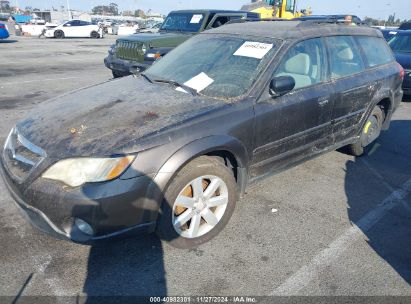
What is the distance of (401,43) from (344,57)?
268 inches

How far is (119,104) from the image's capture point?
2.99 m

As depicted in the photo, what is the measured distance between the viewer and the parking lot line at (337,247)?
8.20ft

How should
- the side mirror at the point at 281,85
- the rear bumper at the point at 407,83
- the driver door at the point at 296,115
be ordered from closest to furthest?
the side mirror at the point at 281,85 < the driver door at the point at 296,115 < the rear bumper at the point at 407,83

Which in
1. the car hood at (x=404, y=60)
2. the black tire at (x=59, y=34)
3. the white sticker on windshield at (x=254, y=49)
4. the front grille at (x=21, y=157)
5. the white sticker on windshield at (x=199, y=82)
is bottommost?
the black tire at (x=59, y=34)

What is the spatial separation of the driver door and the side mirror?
56 millimetres

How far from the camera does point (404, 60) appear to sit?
820 centimetres

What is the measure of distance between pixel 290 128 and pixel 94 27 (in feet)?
95.1

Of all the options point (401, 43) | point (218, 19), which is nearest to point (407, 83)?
point (401, 43)

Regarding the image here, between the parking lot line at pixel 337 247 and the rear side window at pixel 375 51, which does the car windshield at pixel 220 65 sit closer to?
the parking lot line at pixel 337 247

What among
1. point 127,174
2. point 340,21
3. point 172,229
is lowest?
point 172,229

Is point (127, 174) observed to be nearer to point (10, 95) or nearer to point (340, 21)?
point (340, 21)

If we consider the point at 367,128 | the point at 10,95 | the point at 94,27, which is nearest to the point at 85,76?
the point at 10,95

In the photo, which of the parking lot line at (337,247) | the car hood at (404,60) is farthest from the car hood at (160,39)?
the parking lot line at (337,247)

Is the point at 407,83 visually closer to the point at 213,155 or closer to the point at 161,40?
the point at 161,40
